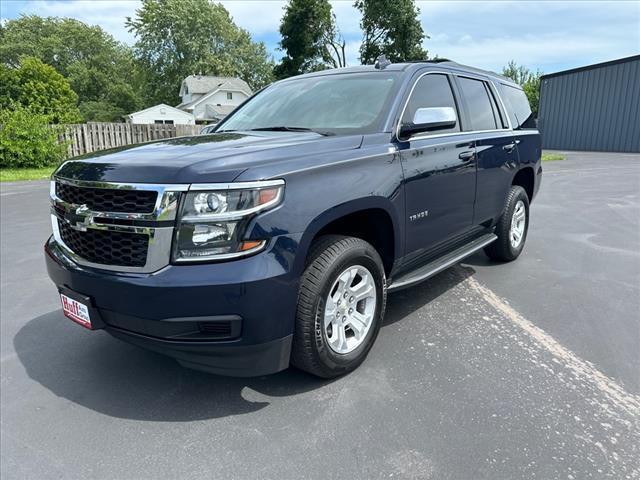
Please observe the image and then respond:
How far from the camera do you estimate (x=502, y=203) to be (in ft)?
15.6

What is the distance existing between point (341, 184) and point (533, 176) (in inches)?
Answer: 149

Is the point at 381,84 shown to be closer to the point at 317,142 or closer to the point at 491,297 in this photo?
the point at 317,142

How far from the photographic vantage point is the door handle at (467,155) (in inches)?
148

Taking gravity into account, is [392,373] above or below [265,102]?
below

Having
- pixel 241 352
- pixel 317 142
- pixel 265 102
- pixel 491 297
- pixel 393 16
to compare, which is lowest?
pixel 491 297

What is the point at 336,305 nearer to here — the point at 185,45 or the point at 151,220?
the point at 151,220

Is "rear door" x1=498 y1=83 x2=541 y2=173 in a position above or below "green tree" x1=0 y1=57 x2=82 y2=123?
below

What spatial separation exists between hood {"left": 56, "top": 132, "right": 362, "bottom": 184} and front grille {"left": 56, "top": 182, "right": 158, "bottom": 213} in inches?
2.4

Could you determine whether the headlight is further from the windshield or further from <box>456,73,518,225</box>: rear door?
<box>456,73,518,225</box>: rear door

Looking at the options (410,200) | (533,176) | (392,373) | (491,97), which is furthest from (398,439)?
(533,176)

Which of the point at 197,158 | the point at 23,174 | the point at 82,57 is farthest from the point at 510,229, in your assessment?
the point at 82,57

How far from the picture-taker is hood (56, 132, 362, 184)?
221 cm

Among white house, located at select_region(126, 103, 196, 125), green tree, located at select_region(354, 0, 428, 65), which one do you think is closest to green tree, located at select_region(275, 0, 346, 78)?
green tree, located at select_region(354, 0, 428, 65)

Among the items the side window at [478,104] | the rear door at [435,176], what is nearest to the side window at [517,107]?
the side window at [478,104]
